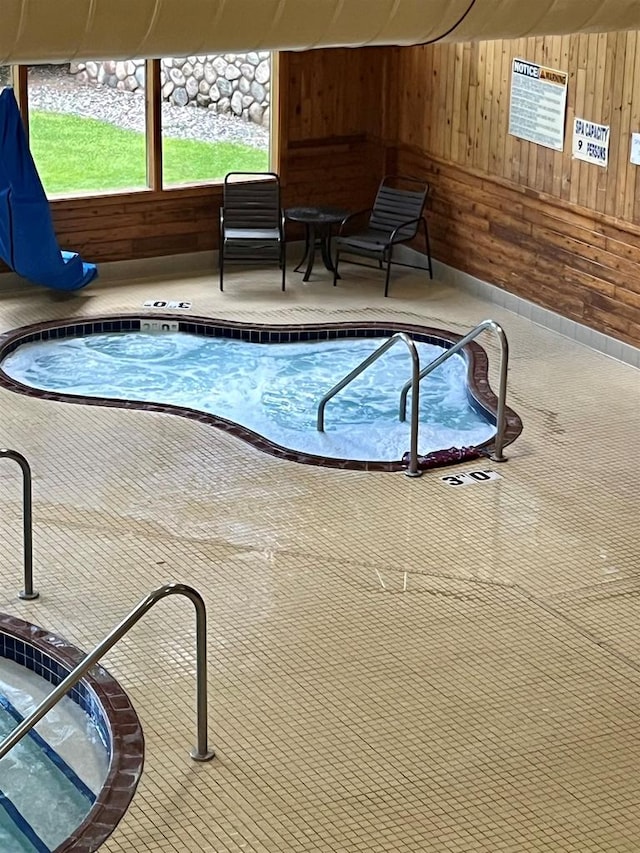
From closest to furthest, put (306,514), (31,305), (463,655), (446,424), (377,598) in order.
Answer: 1. (463,655)
2. (377,598)
3. (306,514)
4. (446,424)
5. (31,305)

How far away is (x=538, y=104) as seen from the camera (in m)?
10.8

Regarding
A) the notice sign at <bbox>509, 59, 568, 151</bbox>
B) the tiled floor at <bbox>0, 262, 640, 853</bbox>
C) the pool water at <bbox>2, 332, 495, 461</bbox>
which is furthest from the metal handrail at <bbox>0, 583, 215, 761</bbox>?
the notice sign at <bbox>509, 59, 568, 151</bbox>

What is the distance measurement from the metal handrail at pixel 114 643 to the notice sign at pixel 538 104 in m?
6.38

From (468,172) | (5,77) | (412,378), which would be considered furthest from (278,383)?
(5,77)

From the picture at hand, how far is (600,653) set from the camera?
21.4 feet

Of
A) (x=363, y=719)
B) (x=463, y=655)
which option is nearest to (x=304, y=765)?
(x=363, y=719)

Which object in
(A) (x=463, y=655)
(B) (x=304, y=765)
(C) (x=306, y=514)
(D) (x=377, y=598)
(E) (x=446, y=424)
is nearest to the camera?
(B) (x=304, y=765)

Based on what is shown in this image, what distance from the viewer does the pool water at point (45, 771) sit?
5512 millimetres

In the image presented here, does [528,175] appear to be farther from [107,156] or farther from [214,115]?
[107,156]

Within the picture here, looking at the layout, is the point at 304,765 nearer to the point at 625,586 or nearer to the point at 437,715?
the point at 437,715

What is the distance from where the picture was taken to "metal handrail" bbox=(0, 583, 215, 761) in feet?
16.3

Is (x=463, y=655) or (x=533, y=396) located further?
(x=533, y=396)

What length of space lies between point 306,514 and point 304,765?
2.40 meters

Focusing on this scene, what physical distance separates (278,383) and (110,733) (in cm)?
478
